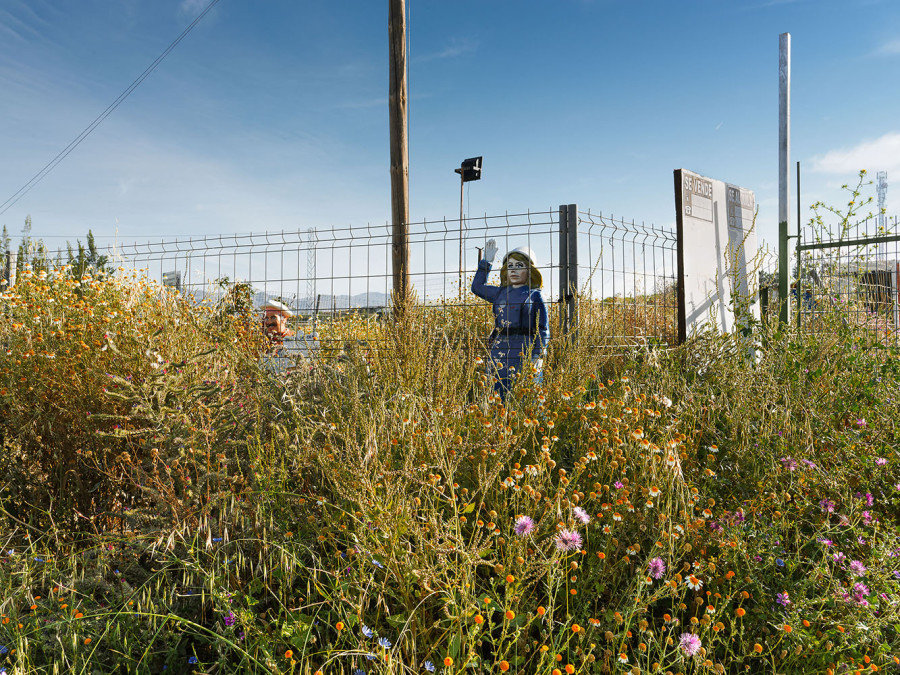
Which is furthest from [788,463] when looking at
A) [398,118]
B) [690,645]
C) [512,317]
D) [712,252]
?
[398,118]

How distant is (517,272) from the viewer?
5.03 metres

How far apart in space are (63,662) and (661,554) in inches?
68.5

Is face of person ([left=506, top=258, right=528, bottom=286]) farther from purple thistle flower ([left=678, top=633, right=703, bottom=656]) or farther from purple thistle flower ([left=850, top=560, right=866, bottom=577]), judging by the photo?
purple thistle flower ([left=678, top=633, right=703, bottom=656])

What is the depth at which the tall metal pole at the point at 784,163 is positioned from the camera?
6.78m

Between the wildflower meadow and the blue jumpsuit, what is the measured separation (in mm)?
1336

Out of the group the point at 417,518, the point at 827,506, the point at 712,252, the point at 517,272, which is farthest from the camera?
the point at 712,252

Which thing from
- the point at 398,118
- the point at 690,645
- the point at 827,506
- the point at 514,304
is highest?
the point at 398,118

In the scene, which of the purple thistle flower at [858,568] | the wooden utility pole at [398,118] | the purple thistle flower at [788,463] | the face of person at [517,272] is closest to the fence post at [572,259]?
the face of person at [517,272]

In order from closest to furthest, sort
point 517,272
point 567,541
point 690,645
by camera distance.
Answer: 1. point 690,645
2. point 567,541
3. point 517,272

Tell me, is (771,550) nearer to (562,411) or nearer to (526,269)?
(562,411)

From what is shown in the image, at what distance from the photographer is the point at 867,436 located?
8.91 feet

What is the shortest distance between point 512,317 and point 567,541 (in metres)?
3.37

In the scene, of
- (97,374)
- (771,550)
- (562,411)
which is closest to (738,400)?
(562,411)

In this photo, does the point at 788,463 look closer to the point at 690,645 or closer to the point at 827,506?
the point at 827,506
